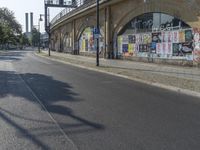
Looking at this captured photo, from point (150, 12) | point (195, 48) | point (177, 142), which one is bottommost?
point (177, 142)

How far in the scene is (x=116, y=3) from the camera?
39.6 meters

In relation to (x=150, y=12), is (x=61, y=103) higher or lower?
lower

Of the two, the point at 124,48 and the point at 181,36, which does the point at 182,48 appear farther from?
the point at 124,48

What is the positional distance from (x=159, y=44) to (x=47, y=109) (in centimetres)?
2208

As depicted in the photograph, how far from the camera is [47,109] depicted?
10.9 m

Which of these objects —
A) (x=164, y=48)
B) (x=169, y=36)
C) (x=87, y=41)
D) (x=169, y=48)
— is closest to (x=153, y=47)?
(x=164, y=48)

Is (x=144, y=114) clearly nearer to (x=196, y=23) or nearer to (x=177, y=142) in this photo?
(x=177, y=142)

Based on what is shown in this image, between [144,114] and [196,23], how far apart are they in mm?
17405

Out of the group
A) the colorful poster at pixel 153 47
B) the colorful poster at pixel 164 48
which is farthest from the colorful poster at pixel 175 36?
the colorful poster at pixel 153 47

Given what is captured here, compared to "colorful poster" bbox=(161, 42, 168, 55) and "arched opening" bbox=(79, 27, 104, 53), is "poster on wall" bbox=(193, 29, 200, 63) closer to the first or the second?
"colorful poster" bbox=(161, 42, 168, 55)

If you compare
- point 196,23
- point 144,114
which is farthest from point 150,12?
point 144,114

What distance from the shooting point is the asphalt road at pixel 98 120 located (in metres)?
7.19

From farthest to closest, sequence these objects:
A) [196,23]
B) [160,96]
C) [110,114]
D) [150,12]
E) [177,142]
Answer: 1. [150,12]
2. [196,23]
3. [160,96]
4. [110,114]
5. [177,142]

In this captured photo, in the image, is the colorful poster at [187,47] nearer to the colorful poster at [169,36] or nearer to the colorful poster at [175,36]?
the colorful poster at [175,36]
